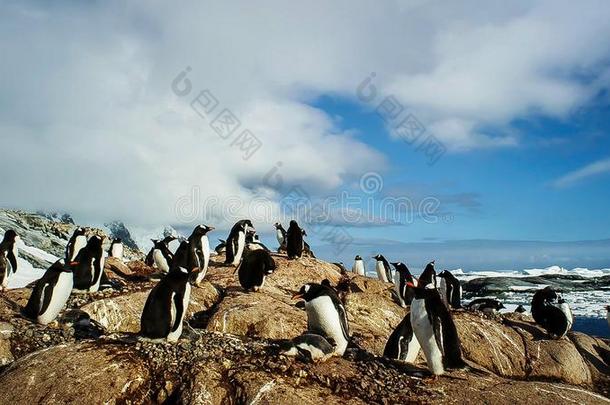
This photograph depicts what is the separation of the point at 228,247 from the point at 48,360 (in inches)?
373

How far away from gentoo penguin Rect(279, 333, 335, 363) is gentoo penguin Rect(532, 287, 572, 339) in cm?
1023

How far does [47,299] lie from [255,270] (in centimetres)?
462

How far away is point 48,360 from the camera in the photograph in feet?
23.0

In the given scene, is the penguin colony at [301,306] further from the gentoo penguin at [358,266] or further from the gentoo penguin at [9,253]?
the gentoo penguin at [358,266]

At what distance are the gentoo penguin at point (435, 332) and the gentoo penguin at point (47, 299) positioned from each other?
6388 mm

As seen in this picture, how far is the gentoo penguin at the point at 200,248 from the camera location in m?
12.9

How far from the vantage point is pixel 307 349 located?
7020 millimetres

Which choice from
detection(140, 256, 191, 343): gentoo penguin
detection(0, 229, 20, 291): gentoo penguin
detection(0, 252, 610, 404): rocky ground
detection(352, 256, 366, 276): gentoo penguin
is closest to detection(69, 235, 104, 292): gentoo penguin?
detection(0, 252, 610, 404): rocky ground

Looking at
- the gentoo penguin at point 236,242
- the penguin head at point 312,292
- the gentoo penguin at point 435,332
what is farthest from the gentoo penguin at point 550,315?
the penguin head at point 312,292

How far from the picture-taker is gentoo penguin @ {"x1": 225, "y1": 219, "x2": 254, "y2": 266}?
1600 cm

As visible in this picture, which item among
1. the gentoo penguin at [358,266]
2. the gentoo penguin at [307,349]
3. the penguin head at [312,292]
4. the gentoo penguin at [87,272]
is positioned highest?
the gentoo penguin at [358,266]

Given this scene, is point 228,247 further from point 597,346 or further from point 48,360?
point 597,346

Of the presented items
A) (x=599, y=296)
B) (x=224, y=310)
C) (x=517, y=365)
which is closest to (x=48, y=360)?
(x=224, y=310)

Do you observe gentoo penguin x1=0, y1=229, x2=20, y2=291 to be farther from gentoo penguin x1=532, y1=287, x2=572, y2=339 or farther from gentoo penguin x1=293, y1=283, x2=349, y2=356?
gentoo penguin x1=532, y1=287, x2=572, y2=339
